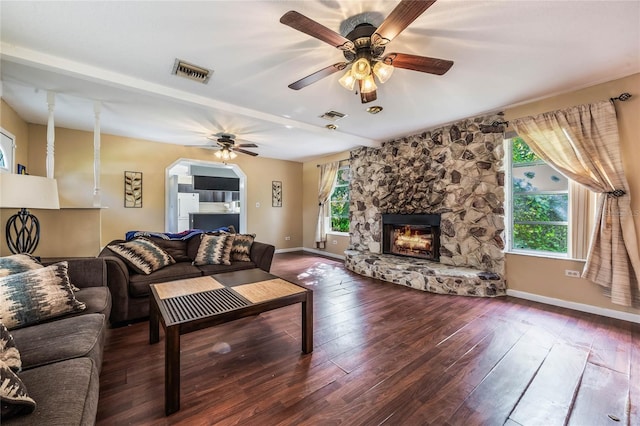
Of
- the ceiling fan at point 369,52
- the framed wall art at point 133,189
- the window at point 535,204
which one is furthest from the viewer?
the framed wall art at point 133,189

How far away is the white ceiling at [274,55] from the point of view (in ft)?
6.13

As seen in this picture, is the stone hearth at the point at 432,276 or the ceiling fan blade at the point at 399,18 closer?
the ceiling fan blade at the point at 399,18

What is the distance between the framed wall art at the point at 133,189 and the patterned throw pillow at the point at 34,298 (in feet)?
12.6

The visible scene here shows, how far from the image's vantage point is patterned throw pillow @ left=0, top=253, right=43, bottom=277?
5.84ft

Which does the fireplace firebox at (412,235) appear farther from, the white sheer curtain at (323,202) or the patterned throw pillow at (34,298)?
the patterned throw pillow at (34,298)

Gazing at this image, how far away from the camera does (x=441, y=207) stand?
167 inches

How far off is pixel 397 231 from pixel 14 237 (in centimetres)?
542

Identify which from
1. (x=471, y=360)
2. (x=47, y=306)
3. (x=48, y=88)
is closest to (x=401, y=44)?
(x=471, y=360)

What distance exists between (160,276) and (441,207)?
414 cm

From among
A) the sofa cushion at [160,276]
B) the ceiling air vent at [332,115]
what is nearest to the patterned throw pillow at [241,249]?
the sofa cushion at [160,276]

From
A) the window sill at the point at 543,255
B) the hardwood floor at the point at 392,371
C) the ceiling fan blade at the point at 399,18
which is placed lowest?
the hardwood floor at the point at 392,371

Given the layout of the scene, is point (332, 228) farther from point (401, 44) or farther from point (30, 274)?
point (30, 274)

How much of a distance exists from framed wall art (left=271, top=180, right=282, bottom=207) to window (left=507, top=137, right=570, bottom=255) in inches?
208

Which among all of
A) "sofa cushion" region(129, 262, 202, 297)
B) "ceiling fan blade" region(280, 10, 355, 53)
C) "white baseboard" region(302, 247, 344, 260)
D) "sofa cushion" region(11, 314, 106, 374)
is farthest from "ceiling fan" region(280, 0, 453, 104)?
"white baseboard" region(302, 247, 344, 260)
